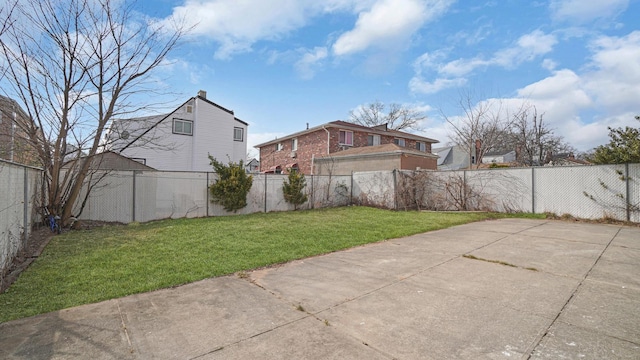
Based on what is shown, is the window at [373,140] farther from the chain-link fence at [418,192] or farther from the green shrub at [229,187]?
the green shrub at [229,187]

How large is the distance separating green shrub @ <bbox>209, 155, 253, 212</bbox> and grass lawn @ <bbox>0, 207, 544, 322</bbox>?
209 centimetres

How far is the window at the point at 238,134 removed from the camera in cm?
2436

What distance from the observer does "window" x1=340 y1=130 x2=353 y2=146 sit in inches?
906

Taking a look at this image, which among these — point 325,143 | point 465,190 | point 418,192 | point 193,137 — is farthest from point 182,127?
point 465,190

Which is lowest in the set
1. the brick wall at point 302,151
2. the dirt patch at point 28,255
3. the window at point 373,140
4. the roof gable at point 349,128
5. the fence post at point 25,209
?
the dirt patch at point 28,255

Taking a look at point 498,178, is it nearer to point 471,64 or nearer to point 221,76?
point 471,64

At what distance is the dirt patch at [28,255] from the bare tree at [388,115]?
3347 centimetres

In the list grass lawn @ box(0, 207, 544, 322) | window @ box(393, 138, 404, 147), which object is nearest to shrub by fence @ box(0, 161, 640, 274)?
grass lawn @ box(0, 207, 544, 322)

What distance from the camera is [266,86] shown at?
1239 cm

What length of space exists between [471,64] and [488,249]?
11.6 m

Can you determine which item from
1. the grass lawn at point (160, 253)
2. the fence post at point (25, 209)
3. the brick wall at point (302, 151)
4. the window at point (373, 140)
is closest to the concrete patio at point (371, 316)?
the grass lawn at point (160, 253)

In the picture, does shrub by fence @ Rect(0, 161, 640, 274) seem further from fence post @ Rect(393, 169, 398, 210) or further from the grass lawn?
the grass lawn

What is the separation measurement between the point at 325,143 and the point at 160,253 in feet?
58.4

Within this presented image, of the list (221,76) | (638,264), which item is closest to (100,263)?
(221,76)
